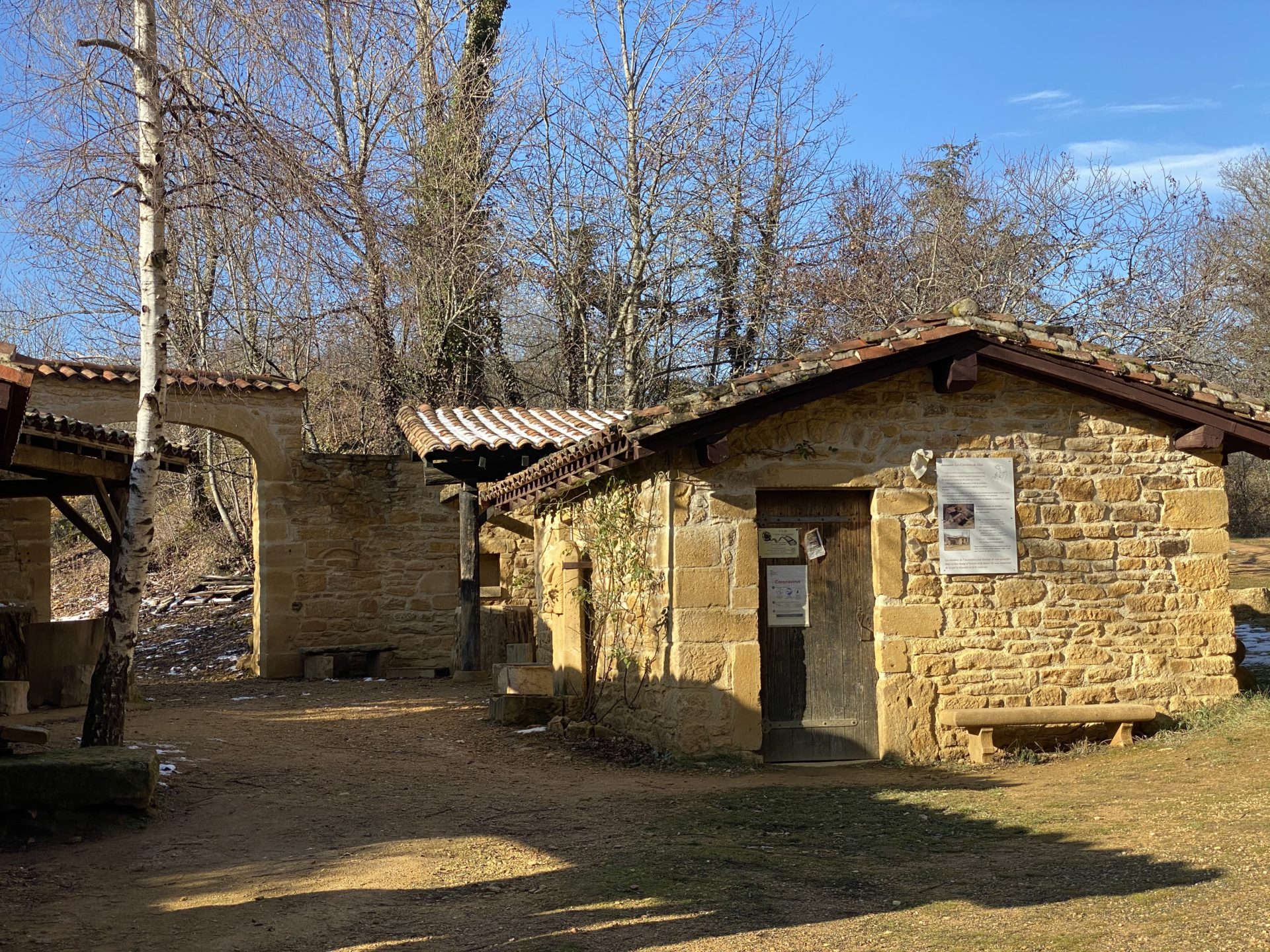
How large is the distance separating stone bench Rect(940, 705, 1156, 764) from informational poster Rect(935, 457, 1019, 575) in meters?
1.03

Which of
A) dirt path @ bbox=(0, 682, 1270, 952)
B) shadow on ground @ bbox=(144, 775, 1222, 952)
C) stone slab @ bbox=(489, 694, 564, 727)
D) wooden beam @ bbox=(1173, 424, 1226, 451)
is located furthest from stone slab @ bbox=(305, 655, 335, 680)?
wooden beam @ bbox=(1173, 424, 1226, 451)

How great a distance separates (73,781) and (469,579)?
7266mm

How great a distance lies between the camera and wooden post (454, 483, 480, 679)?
13.9 meters

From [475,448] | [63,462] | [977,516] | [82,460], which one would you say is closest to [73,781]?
[63,462]

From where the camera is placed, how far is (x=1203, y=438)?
939cm

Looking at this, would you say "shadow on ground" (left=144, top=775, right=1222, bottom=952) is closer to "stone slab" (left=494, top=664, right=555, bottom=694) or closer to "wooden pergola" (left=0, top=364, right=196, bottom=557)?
"stone slab" (left=494, top=664, right=555, bottom=694)

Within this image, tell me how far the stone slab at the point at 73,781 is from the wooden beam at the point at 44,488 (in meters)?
5.66

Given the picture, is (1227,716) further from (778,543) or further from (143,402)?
(143,402)

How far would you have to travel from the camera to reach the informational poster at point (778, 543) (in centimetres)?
909

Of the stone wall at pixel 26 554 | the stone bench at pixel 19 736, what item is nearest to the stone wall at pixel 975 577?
the stone bench at pixel 19 736

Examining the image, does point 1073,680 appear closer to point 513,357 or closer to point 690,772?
point 690,772

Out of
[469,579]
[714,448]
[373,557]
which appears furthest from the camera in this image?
[373,557]

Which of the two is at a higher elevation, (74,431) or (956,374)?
(956,374)

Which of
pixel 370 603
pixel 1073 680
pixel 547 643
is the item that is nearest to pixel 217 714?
pixel 547 643
